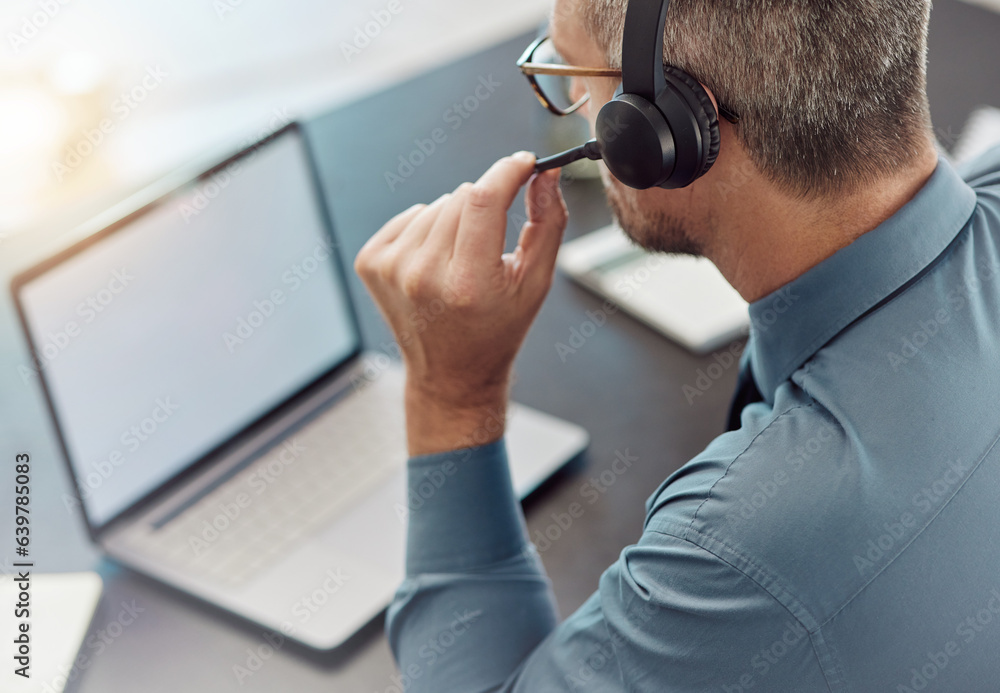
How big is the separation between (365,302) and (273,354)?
0.77 feet

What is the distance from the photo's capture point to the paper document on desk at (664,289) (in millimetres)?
1242

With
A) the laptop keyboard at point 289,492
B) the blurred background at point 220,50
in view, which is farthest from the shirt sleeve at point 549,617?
the blurred background at point 220,50

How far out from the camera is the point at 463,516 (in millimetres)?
913

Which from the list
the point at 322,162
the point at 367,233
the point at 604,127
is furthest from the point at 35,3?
the point at 604,127

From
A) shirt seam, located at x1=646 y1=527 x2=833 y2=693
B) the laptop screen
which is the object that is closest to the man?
shirt seam, located at x1=646 y1=527 x2=833 y2=693

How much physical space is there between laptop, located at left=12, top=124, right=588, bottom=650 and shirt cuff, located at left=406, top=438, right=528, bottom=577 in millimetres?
15

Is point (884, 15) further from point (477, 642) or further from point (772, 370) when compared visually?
point (477, 642)

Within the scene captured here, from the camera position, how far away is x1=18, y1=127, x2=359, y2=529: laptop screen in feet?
3.24

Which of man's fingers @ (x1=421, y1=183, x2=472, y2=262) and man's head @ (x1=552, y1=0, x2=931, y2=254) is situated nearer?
man's head @ (x1=552, y1=0, x2=931, y2=254)

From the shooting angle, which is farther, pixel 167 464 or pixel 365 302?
pixel 365 302

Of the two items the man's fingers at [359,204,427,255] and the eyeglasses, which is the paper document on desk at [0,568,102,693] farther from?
the eyeglasses

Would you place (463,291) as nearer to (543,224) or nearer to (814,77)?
(543,224)

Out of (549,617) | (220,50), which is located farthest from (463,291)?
(220,50)

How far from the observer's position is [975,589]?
0.67 meters
